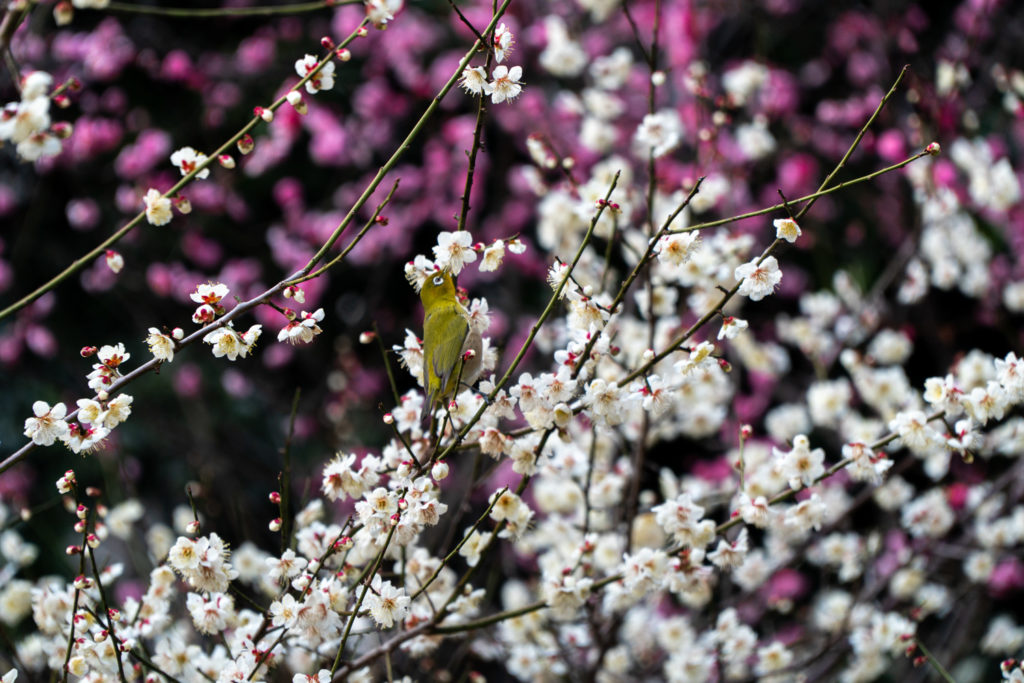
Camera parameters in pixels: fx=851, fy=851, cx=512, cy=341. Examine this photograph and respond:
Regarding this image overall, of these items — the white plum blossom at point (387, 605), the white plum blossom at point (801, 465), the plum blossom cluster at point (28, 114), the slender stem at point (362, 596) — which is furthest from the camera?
the white plum blossom at point (801, 465)

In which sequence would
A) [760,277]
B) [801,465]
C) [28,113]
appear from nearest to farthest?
[28,113] → [760,277] → [801,465]

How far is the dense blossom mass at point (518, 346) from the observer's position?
4.19ft

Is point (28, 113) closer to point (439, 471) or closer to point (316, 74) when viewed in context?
point (316, 74)

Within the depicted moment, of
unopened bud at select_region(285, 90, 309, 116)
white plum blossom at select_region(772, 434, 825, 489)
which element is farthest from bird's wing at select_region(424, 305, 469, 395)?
white plum blossom at select_region(772, 434, 825, 489)

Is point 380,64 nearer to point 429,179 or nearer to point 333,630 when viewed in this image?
point 429,179

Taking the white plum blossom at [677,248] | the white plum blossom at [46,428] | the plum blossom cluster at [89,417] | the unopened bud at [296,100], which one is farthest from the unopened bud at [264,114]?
the white plum blossom at [677,248]

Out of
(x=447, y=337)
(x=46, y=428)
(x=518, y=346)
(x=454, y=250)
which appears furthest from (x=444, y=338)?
(x=518, y=346)

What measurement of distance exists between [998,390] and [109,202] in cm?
419

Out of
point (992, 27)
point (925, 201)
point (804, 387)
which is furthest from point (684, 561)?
point (992, 27)

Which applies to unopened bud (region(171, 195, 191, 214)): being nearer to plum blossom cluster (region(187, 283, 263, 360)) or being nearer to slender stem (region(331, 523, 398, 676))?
plum blossom cluster (region(187, 283, 263, 360))

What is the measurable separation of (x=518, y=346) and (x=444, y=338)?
239cm

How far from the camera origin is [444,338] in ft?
4.17

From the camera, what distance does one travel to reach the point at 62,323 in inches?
172

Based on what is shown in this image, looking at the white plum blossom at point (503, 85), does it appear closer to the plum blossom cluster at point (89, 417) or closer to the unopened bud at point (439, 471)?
the unopened bud at point (439, 471)
